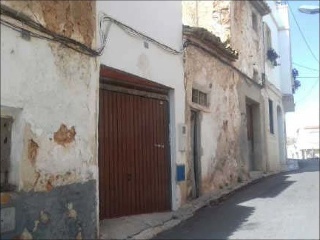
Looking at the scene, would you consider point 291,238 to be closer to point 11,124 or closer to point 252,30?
point 11,124

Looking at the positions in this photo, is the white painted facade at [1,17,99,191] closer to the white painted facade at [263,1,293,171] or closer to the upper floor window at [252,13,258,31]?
the upper floor window at [252,13,258,31]

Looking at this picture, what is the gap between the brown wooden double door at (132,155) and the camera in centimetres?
782

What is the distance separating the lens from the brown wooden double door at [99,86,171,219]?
7820mm

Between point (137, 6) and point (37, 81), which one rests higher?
point (137, 6)

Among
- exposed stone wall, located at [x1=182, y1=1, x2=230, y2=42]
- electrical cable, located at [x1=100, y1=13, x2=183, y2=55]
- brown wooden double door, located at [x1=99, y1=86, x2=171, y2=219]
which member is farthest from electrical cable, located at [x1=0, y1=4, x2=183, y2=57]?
exposed stone wall, located at [x1=182, y1=1, x2=230, y2=42]

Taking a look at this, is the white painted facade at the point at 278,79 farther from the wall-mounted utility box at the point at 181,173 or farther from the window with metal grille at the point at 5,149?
the window with metal grille at the point at 5,149

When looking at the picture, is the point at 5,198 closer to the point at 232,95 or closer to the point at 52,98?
the point at 52,98

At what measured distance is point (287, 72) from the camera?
2395 centimetres

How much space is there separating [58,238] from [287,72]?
20.0 meters

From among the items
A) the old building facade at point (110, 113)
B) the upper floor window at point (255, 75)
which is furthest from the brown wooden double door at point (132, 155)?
the upper floor window at point (255, 75)

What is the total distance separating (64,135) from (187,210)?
13.0 ft

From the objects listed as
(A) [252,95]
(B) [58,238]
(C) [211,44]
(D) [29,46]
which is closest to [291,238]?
(B) [58,238]

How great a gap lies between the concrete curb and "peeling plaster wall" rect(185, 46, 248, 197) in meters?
0.30

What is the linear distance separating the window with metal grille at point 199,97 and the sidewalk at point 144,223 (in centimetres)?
242
